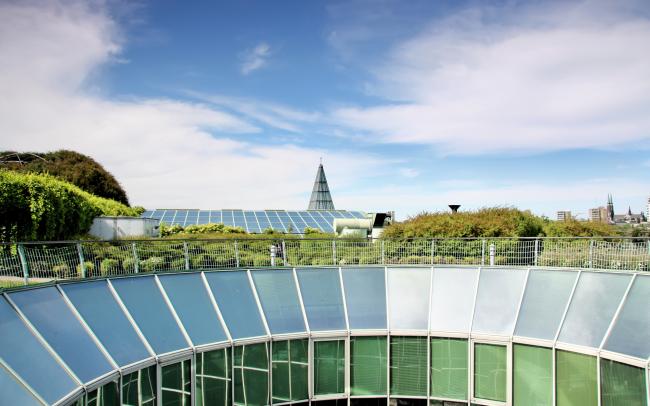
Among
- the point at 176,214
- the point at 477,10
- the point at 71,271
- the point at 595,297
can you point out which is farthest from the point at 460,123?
the point at 176,214

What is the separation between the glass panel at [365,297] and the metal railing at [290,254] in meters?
0.51

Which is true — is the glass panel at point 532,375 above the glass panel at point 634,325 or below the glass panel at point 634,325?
below

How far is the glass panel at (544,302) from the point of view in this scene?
44.2ft

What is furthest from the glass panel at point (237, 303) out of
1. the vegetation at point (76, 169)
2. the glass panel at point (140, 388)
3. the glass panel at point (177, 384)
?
the vegetation at point (76, 169)

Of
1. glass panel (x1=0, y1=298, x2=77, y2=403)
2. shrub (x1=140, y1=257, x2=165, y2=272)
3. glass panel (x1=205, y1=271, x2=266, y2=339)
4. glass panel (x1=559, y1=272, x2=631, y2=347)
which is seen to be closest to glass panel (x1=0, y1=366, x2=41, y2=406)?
glass panel (x1=0, y1=298, x2=77, y2=403)

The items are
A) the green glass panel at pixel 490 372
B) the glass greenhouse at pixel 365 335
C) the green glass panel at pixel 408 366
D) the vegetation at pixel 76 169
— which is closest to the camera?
the glass greenhouse at pixel 365 335

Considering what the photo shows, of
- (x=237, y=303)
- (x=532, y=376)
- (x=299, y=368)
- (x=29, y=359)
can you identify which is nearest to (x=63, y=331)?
(x=29, y=359)

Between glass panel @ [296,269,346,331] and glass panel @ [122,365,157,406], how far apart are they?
16.5ft

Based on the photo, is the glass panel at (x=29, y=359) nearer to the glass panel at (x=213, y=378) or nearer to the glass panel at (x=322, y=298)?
the glass panel at (x=213, y=378)

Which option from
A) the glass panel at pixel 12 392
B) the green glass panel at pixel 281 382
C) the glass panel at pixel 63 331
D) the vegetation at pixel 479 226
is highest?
the vegetation at pixel 479 226

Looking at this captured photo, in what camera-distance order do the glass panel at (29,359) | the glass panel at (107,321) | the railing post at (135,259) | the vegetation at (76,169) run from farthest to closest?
the vegetation at (76,169) → the railing post at (135,259) → the glass panel at (107,321) → the glass panel at (29,359)

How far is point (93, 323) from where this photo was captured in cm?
1031

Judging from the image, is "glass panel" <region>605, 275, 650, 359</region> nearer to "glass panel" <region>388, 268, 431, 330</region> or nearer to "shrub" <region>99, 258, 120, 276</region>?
"glass panel" <region>388, 268, 431, 330</region>

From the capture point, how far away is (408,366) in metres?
14.5
